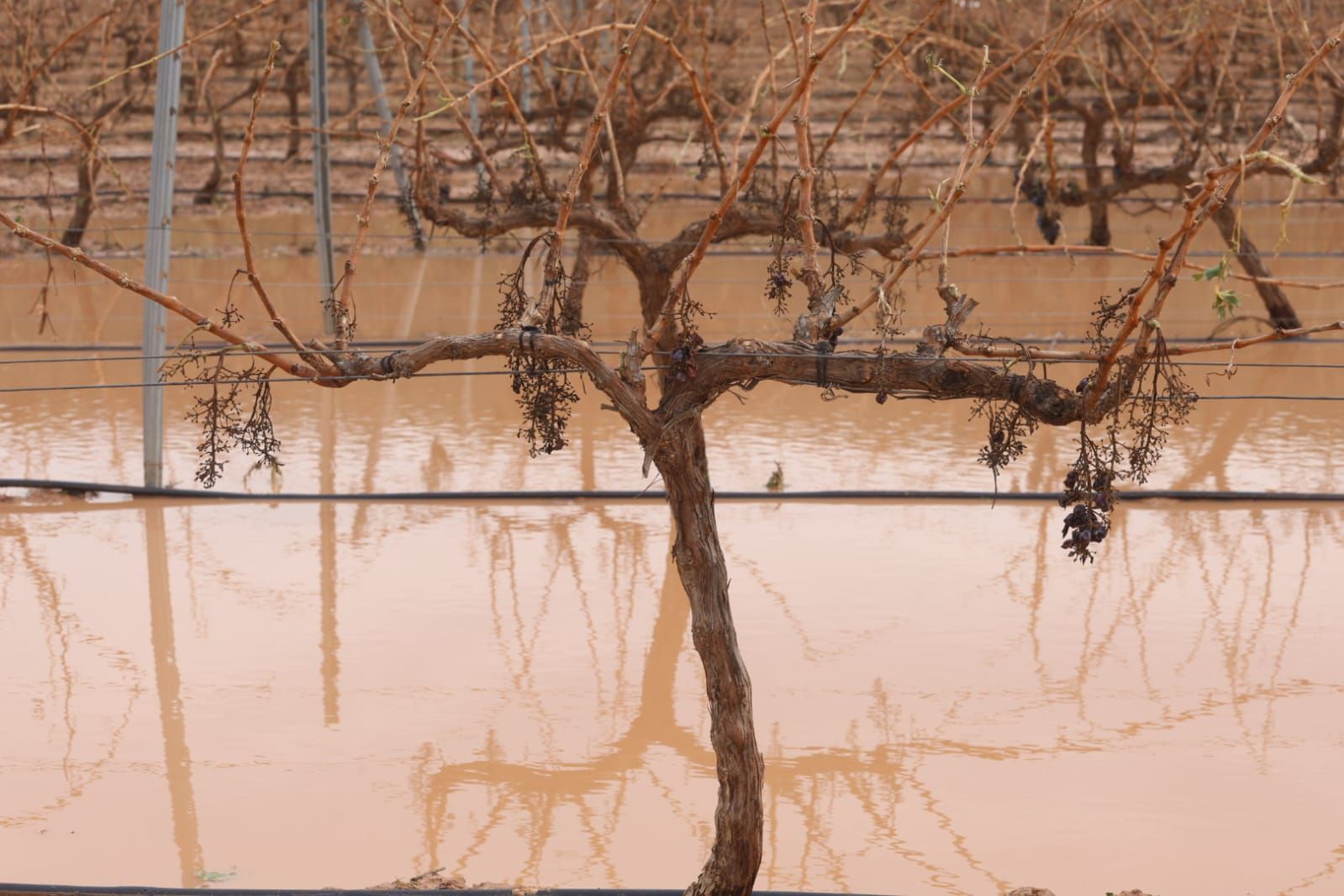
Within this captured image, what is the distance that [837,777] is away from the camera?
11.9 feet

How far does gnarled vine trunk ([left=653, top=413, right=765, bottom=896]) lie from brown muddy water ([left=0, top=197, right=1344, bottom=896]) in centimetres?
40

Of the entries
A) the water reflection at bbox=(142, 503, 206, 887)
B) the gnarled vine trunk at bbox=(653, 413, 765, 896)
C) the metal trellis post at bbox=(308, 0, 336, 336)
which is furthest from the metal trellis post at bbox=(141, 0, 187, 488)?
the gnarled vine trunk at bbox=(653, 413, 765, 896)

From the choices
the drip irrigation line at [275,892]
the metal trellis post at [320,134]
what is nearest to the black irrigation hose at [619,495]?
the metal trellis post at [320,134]

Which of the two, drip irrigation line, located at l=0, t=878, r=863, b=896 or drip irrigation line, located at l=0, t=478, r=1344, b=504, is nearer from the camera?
drip irrigation line, located at l=0, t=878, r=863, b=896

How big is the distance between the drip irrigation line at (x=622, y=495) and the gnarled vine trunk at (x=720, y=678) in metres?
2.95

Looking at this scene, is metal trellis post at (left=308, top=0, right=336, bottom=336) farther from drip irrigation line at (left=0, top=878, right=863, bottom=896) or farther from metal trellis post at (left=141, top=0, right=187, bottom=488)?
drip irrigation line at (left=0, top=878, right=863, bottom=896)

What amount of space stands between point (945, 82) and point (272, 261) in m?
5.41

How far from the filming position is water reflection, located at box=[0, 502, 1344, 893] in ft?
10.6

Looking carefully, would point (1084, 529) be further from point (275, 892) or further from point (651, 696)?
point (651, 696)

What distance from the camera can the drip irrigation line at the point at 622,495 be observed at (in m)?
5.76

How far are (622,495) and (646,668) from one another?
1.63 metres

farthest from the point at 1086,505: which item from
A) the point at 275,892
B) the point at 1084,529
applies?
the point at 275,892

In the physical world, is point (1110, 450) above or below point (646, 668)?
above

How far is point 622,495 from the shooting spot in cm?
594
